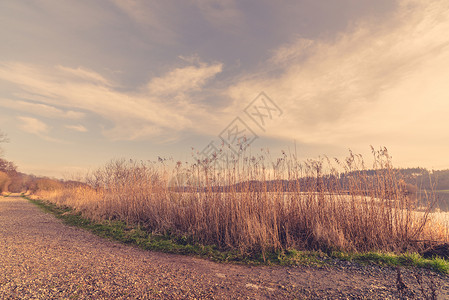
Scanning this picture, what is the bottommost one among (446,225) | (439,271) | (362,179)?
(439,271)

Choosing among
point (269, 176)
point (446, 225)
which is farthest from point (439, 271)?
point (269, 176)

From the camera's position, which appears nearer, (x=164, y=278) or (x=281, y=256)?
(x=164, y=278)

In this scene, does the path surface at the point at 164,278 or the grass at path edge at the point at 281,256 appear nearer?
the path surface at the point at 164,278

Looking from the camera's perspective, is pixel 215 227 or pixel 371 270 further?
pixel 215 227

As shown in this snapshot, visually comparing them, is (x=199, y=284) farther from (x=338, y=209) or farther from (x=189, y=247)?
(x=338, y=209)

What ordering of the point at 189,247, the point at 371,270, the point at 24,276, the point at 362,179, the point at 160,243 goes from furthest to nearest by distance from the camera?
the point at 362,179
the point at 160,243
the point at 189,247
the point at 371,270
the point at 24,276

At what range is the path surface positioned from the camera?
3.38 metres

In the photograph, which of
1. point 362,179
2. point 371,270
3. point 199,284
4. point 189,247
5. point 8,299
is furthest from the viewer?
point 362,179

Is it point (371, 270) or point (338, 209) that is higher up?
point (338, 209)

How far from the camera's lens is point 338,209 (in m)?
6.29

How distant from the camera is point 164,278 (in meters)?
3.88

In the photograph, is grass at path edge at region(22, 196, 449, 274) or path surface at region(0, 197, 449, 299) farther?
grass at path edge at region(22, 196, 449, 274)

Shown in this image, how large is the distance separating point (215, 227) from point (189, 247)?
0.91 meters

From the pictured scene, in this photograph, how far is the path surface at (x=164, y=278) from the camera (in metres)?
3.38
